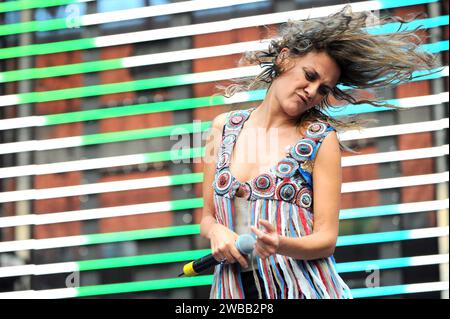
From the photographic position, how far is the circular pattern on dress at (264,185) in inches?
85.4

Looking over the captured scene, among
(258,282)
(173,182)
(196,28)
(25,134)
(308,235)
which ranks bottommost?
(258,282)

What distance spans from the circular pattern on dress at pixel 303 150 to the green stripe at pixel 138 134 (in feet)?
4.47

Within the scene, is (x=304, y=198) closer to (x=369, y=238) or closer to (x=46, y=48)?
(x=369, y=238)

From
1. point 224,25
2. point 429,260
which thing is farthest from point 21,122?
point 429,260

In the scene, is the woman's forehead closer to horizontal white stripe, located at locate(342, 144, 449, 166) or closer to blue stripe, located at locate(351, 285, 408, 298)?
horizontal white stripe, located at locate(342, 144, 449, 166)

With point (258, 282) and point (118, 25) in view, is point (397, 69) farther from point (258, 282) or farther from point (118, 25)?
point (118, 25)

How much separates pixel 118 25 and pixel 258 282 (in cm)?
191

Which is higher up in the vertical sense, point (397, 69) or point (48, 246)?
point (397, 69)

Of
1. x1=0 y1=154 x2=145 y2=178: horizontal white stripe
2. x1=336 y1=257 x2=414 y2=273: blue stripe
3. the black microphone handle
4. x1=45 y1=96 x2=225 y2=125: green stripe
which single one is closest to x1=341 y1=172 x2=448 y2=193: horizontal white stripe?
x1=336 y1=257 x2=414 y2=273: blue stripe

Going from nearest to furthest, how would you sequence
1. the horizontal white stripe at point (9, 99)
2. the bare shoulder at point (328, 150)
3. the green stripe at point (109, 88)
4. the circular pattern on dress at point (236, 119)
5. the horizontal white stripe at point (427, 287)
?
the bare shoulder at point (328, 150) < the circular pattern on dress at point (236, 119) < the horizontal white stripe at point (427, 287) < the green stripe at point (109, 88) < the horizontal white stripe at point (9, 99)

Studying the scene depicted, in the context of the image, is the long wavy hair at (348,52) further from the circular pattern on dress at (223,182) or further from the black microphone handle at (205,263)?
the black microphone handle at (205,263)

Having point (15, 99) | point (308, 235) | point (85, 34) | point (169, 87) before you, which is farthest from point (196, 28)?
point (308, 235)

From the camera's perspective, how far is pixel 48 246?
361 centimetres

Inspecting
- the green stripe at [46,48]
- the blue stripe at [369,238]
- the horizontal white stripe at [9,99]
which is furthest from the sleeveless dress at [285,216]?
the horizontal white stripe at [9,99]
